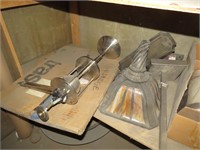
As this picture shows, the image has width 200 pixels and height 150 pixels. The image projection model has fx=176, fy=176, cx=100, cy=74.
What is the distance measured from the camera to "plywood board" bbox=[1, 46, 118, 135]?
Answer: 2.82ft

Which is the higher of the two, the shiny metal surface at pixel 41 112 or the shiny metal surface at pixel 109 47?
the shiny metal surface at pixel 109 47

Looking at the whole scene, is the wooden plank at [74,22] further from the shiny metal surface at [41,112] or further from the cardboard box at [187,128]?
the cardboard box at [187,128]

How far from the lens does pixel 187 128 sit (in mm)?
709

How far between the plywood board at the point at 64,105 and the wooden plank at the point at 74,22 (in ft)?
1.01

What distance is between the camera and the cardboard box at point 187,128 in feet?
2.20

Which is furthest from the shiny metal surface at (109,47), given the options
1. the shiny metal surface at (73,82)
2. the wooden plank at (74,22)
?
the wooden plank at (74,22)

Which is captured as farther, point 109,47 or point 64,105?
point 109,47

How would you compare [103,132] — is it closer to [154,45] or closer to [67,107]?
[67,107]

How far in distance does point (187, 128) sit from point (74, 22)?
116 cm

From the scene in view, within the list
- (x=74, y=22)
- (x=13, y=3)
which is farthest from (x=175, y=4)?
(x=74, y=22)

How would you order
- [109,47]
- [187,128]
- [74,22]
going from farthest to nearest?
[74,22] < [109,47] < [187,128]

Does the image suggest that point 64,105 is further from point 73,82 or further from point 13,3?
point 13,3

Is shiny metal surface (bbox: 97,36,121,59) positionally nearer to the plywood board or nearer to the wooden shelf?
the plywood board

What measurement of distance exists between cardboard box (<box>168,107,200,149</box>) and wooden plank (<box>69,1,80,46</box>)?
1085 mm
